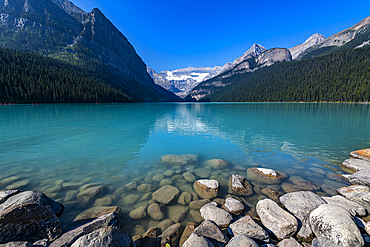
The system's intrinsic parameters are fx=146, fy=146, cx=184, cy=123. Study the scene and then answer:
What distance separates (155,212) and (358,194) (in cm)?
947

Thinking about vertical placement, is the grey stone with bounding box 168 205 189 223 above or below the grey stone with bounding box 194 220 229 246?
below

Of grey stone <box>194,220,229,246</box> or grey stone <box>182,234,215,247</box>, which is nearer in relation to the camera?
grey stone <box>182,234,215,247</box>

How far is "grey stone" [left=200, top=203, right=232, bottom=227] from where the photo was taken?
5777 mm

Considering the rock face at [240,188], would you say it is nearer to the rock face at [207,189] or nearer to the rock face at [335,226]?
the rock face at [207,189]

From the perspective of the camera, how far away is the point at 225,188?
27.9 feet

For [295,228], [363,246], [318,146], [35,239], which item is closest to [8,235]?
[35,239]

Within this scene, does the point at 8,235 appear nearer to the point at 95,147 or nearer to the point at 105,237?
the point at 105,237

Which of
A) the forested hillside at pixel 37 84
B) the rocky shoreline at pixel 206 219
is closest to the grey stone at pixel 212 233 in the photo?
the rocky shoreline at pixel 206 219

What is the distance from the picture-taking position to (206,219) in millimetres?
5852

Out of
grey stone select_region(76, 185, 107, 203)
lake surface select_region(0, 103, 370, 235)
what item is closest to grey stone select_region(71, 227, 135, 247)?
lake surface select_region(0, 103, 370, 235)

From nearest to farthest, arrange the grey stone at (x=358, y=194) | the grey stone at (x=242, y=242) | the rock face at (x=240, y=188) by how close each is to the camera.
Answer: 1. the grey stone at (x=242, y=242)
2. the grey stone at (x=358, y=194)
3. the rock face at (x=240, y=188)

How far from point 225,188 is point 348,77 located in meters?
229

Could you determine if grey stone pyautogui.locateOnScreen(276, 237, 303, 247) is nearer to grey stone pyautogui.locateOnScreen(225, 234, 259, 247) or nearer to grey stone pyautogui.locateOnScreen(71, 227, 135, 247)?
grey stone pyautogui.locateOnScreen(225, 234, 259, 247)

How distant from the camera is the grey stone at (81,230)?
3.96 meters
